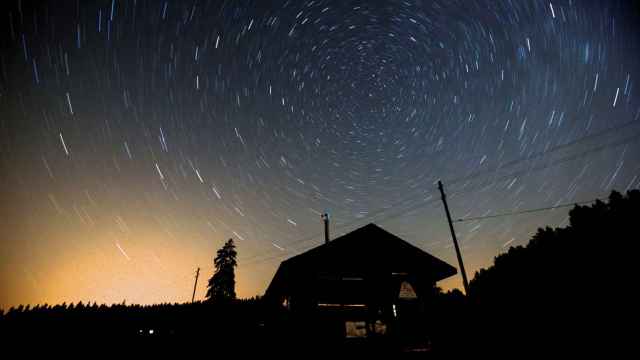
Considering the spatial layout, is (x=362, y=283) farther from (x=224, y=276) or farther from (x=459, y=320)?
(x=224, y=276)

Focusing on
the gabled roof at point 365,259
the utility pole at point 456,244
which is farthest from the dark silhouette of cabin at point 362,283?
the utility pole at point 456,244

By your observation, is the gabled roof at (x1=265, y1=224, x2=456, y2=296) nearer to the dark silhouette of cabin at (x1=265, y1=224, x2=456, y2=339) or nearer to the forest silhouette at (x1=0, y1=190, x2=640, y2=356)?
the dark silhouette of cabin at (x1=265, y1=224, x2=456, y2=339)

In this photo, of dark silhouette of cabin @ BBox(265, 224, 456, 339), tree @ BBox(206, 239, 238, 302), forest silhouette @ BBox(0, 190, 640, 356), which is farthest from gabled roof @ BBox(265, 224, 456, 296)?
tree @ BBox(206, 239, 238, 302)

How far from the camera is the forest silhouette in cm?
1257

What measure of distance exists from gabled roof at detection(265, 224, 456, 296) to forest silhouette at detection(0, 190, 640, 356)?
142cm

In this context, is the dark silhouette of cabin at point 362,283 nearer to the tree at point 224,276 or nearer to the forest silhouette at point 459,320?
the forest silhouette at point 459,320

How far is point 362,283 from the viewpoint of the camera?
42.7ft

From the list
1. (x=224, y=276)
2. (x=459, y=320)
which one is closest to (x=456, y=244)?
(x=459, y=320)

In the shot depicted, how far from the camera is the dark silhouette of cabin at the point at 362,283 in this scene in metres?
12.2

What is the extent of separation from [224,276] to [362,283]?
3012cm

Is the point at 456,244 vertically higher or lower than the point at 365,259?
higher

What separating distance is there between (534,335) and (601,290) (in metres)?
4.37

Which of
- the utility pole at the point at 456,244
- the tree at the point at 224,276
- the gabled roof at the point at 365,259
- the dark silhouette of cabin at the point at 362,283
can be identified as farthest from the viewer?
Answer: the tree at the point at 224,276

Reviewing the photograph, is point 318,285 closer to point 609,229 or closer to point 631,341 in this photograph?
point 631,341
